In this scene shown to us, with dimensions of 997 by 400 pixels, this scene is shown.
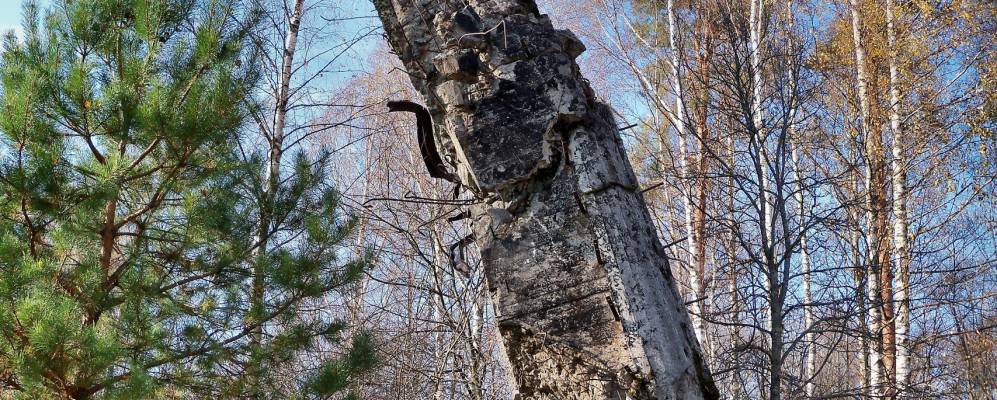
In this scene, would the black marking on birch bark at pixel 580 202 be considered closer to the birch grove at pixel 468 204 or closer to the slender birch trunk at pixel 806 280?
the birch grove at pixel 468 204

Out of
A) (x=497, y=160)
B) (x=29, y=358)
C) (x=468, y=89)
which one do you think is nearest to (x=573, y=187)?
(x=497, y=160)

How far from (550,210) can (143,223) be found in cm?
364

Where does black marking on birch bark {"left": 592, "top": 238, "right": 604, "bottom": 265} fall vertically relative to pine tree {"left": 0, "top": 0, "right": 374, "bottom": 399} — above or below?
below

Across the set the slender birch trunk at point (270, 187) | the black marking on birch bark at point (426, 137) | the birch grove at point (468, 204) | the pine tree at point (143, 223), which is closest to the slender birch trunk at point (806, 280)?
the birch grove at point (468, 204)

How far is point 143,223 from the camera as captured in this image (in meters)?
4.88

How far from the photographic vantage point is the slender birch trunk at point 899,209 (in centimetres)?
802

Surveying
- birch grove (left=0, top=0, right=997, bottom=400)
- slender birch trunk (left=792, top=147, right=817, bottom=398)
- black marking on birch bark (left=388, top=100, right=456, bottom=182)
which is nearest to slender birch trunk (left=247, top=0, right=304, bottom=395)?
Result: birch grove (left=0, top=0, right=997, bottom=400)

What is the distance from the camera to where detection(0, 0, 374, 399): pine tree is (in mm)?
4199

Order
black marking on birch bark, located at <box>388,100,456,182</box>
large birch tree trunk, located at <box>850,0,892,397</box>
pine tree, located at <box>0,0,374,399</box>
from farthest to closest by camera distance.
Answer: large birch tree trunk, located at <box>850,0,892,397</box> < pine tree, located at <box>0,0,374,399</box> < black marking on birch bark, located at <box>388,100,456,182</box>

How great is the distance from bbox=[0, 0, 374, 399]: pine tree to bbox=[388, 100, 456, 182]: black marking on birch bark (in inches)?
Answer: 94.2

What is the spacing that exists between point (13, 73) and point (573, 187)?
12.8 feet

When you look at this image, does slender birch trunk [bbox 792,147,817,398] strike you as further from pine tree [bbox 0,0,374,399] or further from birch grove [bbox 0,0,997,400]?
pine tree [bbox 0,0,374,399]

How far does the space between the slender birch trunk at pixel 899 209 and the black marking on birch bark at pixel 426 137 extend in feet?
20.5

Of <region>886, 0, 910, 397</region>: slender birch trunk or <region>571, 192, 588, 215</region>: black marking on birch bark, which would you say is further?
<region>886, 0, 910, 397</region>: slender birch trunk
